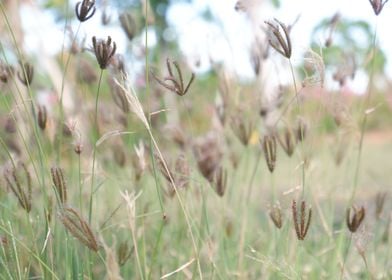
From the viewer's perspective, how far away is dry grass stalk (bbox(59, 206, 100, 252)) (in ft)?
2.23

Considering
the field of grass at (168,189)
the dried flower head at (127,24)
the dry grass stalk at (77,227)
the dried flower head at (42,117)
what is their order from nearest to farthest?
the dry grass stalk at (77,227) < the field of grass at (168,189) < the dried flower head at (42,117) < the dried flower head at (127,24)

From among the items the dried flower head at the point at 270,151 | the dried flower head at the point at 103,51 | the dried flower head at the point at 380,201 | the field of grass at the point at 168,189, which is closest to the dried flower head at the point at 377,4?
the field of grass at the point at 168,189

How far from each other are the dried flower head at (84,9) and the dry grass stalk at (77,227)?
251 mm

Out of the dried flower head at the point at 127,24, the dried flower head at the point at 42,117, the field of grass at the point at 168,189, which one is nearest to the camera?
the field of grass at the point at 168,189

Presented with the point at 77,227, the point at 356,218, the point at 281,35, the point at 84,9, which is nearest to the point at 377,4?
the point at 281,35

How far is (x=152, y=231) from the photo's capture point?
61.3 inches

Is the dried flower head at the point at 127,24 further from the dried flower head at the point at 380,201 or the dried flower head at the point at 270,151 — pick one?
the dried flower head at the point at 380,201

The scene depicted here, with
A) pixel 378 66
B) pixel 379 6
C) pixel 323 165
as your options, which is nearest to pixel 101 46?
pixel 379 6

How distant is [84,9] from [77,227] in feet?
0.91

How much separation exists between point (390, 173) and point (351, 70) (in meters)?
2.81

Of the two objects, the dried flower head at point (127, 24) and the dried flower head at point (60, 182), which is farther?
the dried flower head at point (127, 24)

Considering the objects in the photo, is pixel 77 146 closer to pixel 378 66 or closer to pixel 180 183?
pixel 180 183

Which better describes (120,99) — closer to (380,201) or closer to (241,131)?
(241,131)

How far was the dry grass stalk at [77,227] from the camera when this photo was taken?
0.68m
